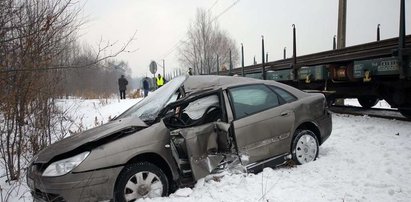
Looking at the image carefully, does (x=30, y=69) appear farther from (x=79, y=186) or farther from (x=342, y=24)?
(x=342, y=24)

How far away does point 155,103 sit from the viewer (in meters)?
5.25

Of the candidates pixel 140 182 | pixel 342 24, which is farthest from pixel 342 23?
pixel 140 182

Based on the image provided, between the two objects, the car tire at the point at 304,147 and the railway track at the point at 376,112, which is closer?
the car tire at the point at 304,147

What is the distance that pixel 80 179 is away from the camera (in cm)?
388

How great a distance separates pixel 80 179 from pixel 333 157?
394 centimetres

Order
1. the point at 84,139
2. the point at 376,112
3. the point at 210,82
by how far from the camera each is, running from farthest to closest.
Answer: the point at 376,112
the point at 210,82
the point at 84,139

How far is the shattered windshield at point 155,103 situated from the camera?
4945 millimetres

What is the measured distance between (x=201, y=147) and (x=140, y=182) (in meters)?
0.99

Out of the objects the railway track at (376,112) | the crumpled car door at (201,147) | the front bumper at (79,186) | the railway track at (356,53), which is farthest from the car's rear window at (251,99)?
the railway track at (376,112)

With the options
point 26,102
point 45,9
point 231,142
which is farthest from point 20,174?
point 231,142

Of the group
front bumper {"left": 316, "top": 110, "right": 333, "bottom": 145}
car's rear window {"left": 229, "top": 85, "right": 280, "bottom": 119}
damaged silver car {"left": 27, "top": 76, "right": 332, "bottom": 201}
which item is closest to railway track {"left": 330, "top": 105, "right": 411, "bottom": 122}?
front bumper {"left": 316, "top": 110, "right": 333, "bottom": 145}

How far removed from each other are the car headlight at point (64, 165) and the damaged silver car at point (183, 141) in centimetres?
1

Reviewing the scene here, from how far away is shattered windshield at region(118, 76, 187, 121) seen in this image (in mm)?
4945

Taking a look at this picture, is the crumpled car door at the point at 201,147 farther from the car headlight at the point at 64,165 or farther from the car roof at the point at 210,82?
the car headlight at the point at 64,165
